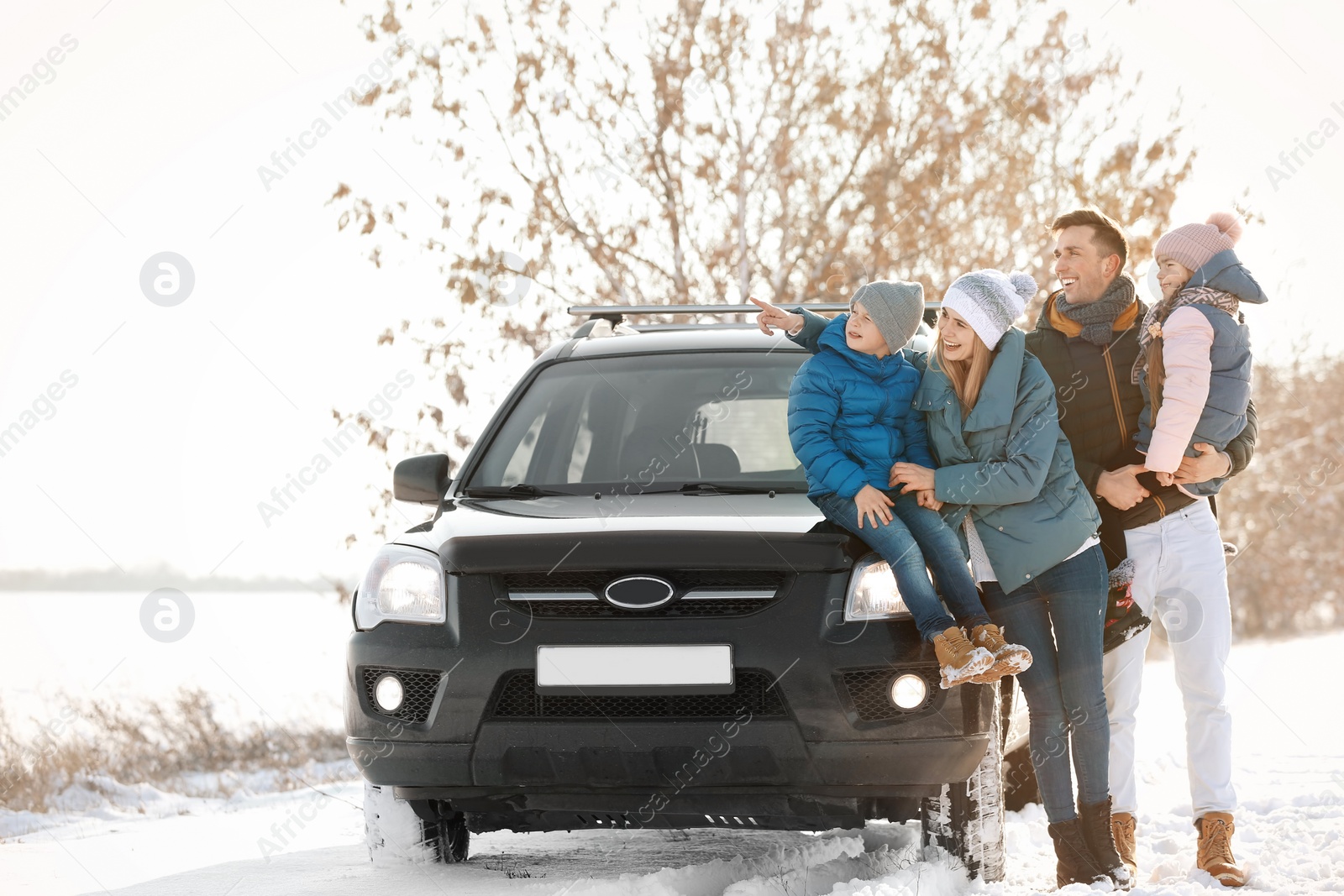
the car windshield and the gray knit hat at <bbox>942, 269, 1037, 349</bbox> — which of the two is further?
the car windshield

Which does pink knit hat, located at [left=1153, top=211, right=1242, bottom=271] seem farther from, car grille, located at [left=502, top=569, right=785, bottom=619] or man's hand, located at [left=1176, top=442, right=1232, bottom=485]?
car grille, located at [left=502, top=569, right=785, bottom=619]

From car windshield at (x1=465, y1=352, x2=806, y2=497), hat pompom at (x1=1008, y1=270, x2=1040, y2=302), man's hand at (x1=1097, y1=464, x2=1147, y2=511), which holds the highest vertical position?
hat pompom at (x1=1008, y1=270, x2=1040, y2=302)

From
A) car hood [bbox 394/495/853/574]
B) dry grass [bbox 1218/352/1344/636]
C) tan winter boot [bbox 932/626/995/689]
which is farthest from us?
dry grass [bbox 1218/352/1344/636]

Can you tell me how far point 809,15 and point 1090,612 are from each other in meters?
6.49

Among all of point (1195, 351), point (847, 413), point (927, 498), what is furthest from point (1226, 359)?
point (847, 413)

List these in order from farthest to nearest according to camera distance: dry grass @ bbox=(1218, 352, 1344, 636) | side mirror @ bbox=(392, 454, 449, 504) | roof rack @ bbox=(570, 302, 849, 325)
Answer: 1. dry grass @ bbox=(1218, 352, 1344, 636)
2. roof rack @ bbox=(570, 302, 849, 325)
3. side mirror @ bbox=(392, 454, 449, 504)

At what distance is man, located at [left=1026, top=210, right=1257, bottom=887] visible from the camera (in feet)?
14.0

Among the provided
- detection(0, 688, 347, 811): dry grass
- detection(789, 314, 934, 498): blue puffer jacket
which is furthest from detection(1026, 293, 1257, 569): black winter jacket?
detection(0, 688, 347, 811): dry grass

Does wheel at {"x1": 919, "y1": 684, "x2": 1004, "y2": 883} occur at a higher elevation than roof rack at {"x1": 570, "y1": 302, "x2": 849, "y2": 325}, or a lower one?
lower

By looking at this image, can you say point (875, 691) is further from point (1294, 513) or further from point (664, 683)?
point (1294, 513)

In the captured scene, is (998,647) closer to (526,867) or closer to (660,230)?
(526,867)

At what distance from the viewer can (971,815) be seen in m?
3.79

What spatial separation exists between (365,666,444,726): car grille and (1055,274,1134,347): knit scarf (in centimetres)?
233

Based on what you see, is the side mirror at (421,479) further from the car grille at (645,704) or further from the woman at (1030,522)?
the woman at (1030,522)
